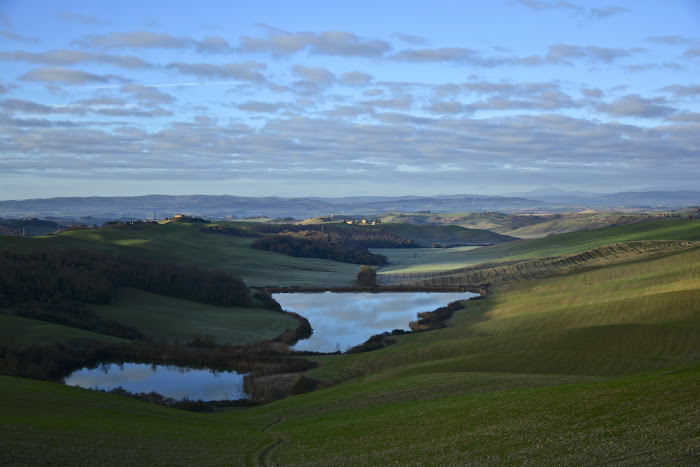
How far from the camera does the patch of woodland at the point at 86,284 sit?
5897 centimetres

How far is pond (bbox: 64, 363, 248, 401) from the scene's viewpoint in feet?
128

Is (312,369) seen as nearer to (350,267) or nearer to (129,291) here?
(129,291)

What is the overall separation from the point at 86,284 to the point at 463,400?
55.2 m

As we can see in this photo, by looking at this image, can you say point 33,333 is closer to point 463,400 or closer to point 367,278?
point 463,400

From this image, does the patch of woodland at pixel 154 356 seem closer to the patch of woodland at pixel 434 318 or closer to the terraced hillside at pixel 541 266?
the patch of woodland at pixel 434 318

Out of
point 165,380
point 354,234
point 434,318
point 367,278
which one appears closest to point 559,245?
point 367,278

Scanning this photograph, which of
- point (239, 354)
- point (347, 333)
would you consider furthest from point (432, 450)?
point (347, 333)

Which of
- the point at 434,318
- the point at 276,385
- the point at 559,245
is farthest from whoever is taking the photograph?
the point at 559,245

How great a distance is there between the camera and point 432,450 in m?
17.0

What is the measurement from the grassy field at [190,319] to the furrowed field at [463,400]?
1.08 feet

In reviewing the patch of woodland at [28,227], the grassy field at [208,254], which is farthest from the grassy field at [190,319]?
the patch of woodland at [28,227]

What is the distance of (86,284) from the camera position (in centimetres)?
6800

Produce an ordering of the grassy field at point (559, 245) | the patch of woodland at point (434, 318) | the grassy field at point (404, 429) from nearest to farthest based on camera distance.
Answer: the grassy field at point (404, 429), the patch of woodland at point (434, 318), the grassy field at point (559, 245)

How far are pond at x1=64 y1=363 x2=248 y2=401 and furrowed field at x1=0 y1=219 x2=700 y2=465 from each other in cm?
555
